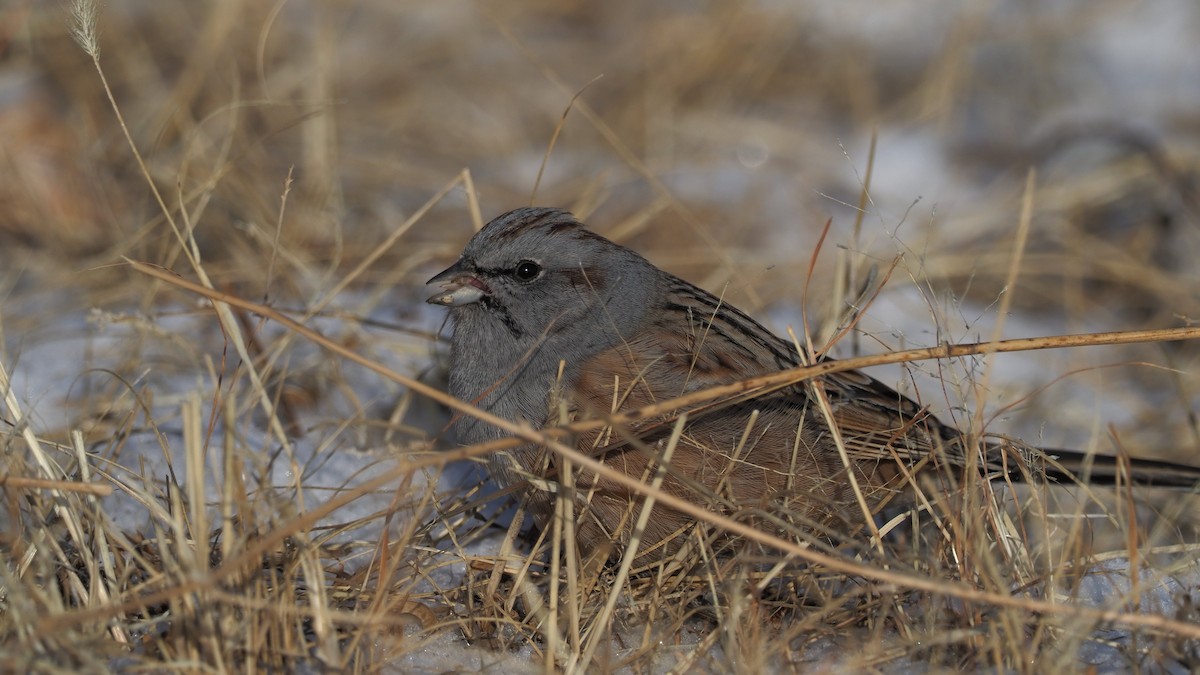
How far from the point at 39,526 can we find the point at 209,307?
3.92 feet

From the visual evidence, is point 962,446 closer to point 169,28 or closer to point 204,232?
point 204,232

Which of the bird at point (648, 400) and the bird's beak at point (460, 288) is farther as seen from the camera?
the bird's beak at point (460, 288)

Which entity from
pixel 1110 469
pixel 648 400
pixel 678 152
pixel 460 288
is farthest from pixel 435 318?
pixel 1110 469

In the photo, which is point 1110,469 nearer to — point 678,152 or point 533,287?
point 533,287

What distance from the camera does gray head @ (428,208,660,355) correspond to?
9.70ft

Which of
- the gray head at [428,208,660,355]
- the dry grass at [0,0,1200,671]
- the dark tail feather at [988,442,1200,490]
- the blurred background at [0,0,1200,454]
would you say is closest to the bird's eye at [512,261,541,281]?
the gray head at [428,208,660,355]

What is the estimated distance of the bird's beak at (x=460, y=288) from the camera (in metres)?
2.96

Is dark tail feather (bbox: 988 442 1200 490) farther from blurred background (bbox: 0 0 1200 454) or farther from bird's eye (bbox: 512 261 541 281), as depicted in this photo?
bird's eye (bbox: 512 261 541 281)

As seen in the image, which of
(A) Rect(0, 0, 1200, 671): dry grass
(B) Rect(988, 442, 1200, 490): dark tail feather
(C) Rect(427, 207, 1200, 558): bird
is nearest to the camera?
(A) Rect(0, 0, 1200, 671): dry grass

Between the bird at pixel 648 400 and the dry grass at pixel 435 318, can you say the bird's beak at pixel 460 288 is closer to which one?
the bird at pixel 648 400

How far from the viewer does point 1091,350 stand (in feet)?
14.8

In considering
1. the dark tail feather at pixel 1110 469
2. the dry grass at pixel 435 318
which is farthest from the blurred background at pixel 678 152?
the dark tail feather at pixel 1110 469

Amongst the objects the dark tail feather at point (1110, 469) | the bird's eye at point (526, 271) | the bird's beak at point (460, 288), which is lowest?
the dark tail feather at point (1110, 469)

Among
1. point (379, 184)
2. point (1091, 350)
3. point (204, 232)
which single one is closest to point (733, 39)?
point (379, 184)
